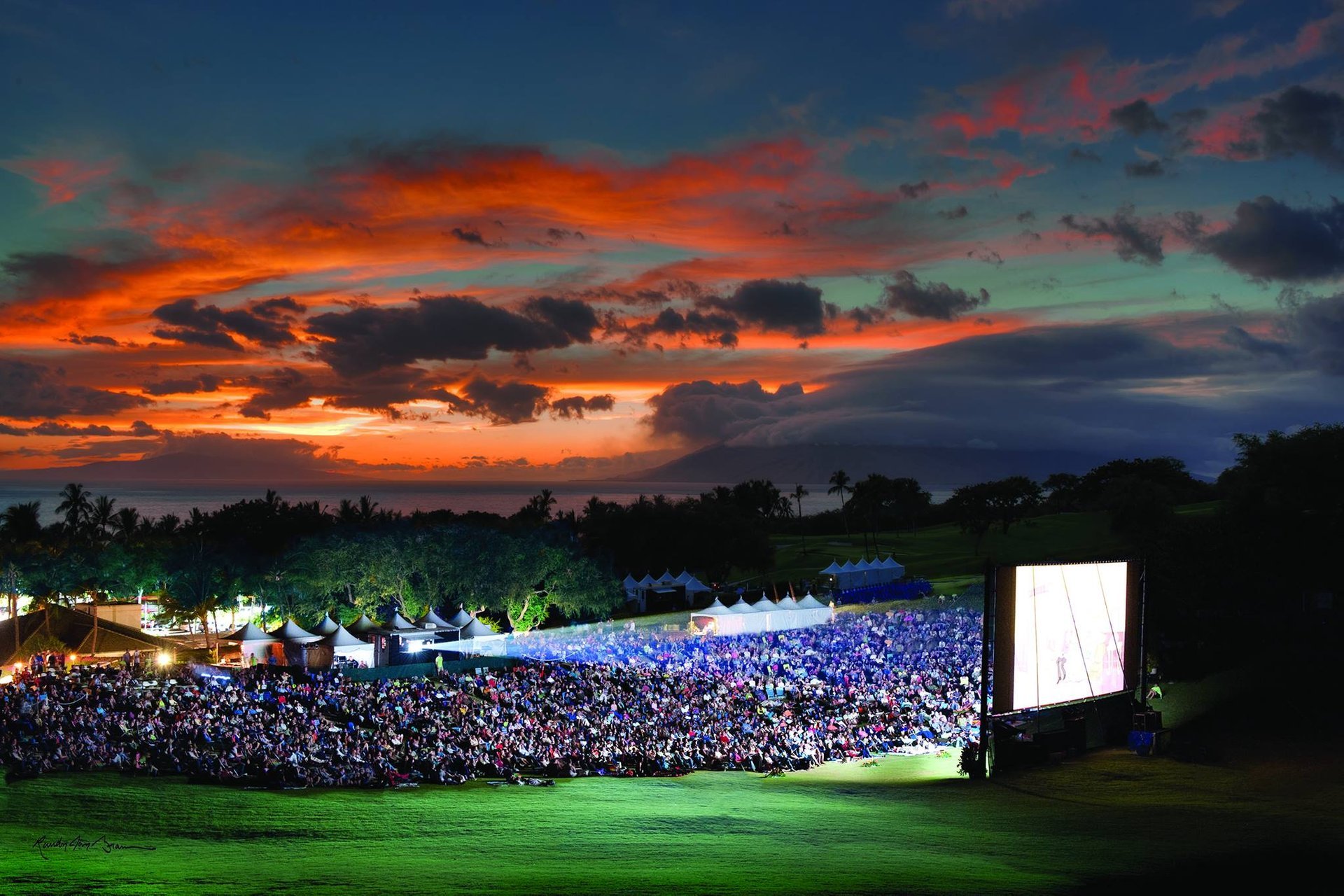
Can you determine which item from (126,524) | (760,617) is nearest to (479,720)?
(760,617)

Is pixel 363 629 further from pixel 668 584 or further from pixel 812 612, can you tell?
pixel 668 584

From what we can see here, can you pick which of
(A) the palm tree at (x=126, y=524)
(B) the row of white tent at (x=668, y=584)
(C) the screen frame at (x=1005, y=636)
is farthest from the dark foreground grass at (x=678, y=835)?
(A) the palm tree at (x=126, y=524)

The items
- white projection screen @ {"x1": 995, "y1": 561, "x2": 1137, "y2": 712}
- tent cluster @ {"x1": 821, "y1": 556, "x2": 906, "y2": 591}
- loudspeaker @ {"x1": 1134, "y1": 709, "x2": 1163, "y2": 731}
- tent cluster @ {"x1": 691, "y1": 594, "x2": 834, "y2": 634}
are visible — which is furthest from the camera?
tent cluster @ {"x1": 821, "y1": 556, "x2": 906, "y2": 591}

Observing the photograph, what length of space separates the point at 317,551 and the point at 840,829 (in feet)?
130

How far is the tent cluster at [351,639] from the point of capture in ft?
121

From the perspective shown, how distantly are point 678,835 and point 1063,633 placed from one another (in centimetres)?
1229

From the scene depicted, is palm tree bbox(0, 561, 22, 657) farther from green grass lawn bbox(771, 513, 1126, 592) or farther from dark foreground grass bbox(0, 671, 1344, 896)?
green grass lawn bbox(771, 513, 1126, 592)

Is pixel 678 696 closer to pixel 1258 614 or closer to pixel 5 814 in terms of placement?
pixel 5 814

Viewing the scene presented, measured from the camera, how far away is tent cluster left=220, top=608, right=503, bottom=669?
1453 inches

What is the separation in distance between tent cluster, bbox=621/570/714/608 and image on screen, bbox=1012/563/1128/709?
4350 cm

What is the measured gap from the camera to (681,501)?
93812 millimetres

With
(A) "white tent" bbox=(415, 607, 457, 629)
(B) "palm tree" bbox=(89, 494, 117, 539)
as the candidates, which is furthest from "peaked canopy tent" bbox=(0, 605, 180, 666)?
(B) "palm tree" bbox=(89, 494, 117, 539)
